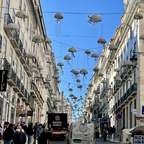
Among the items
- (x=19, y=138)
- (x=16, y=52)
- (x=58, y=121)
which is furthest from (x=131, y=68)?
(x=19, y=138)

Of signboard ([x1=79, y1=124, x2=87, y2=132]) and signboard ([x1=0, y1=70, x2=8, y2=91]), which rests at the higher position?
signboard ([x1=0, y1=70, x2=8, y2=91])

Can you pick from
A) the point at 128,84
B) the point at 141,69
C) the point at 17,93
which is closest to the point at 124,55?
the point at 128,84

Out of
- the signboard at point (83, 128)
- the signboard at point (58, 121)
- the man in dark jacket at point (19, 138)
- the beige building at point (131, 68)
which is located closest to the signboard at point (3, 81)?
the man in dark jacket at point (19, 138)

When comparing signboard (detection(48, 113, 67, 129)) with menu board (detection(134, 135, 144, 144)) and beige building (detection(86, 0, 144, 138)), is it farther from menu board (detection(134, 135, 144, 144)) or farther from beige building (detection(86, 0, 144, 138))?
menu board (detection(134, 135, 144, 144))

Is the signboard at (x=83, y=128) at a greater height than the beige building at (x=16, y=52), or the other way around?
the beige building at (x=16, y=52)

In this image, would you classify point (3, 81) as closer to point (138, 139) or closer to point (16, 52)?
point (138, 139)

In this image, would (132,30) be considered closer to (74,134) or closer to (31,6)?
(31,6)

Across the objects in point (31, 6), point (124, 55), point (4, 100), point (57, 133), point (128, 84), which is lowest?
point (57, 133)

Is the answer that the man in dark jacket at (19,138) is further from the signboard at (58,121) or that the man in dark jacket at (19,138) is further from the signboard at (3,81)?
the signboard at (58,121)

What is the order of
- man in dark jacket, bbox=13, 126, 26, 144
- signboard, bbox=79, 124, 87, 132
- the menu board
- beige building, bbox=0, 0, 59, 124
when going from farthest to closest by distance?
1. beige building, bbox=0, 0, 59, 124
2. signboard, bbox=79, 124, 87, 132
3. the menu board
4. man in dark jacket, bbox=13, 126, 26, 144

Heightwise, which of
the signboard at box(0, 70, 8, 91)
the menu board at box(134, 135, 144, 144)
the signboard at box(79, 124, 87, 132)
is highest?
the signboard at box(0, 70, 8, 91)

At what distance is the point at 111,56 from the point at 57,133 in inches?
1006

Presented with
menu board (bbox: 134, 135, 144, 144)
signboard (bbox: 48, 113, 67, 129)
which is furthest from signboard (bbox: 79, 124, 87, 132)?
signboard (bbox: 48, 113, 67, 129)

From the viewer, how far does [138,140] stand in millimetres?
17094
